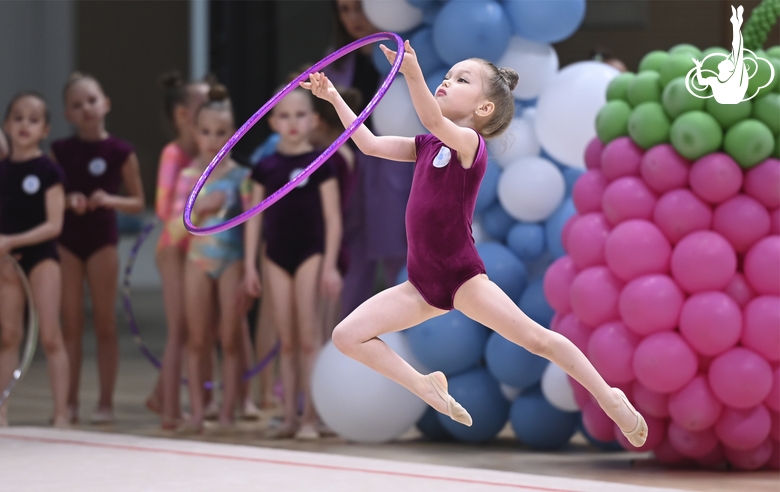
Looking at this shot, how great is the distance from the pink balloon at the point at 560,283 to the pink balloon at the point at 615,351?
23cm

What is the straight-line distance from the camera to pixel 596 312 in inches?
157

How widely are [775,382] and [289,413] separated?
2116 millimetres

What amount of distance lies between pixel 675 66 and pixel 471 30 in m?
0.86

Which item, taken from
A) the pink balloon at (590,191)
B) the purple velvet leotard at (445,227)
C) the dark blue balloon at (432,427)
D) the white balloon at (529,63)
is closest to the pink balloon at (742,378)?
the pink balloon at (590,191)

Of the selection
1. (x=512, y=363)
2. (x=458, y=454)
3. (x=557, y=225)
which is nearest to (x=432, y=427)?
(x=458, y=454)

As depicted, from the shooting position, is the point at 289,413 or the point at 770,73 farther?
the point at 289,413

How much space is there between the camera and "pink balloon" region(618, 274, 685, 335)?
3.83 meters

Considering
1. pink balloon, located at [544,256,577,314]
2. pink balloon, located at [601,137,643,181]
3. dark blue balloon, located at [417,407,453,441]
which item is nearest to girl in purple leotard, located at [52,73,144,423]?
dark blue balloon, located at [417,407,453,441]

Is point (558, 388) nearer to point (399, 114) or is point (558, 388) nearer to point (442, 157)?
point (399, 114)

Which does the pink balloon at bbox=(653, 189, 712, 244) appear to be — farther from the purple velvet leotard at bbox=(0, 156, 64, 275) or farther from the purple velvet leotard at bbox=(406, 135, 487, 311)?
the purple velvet leotard at bbox=(0, 156, 64, 275)

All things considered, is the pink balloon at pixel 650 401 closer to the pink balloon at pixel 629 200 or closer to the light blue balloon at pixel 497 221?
the pink balloon at pixel 629 200

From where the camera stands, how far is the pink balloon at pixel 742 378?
3742 millimetres

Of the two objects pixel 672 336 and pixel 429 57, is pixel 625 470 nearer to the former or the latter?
pixel 672 336

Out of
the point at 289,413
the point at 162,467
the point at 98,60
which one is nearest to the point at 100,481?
the point at 162,467
